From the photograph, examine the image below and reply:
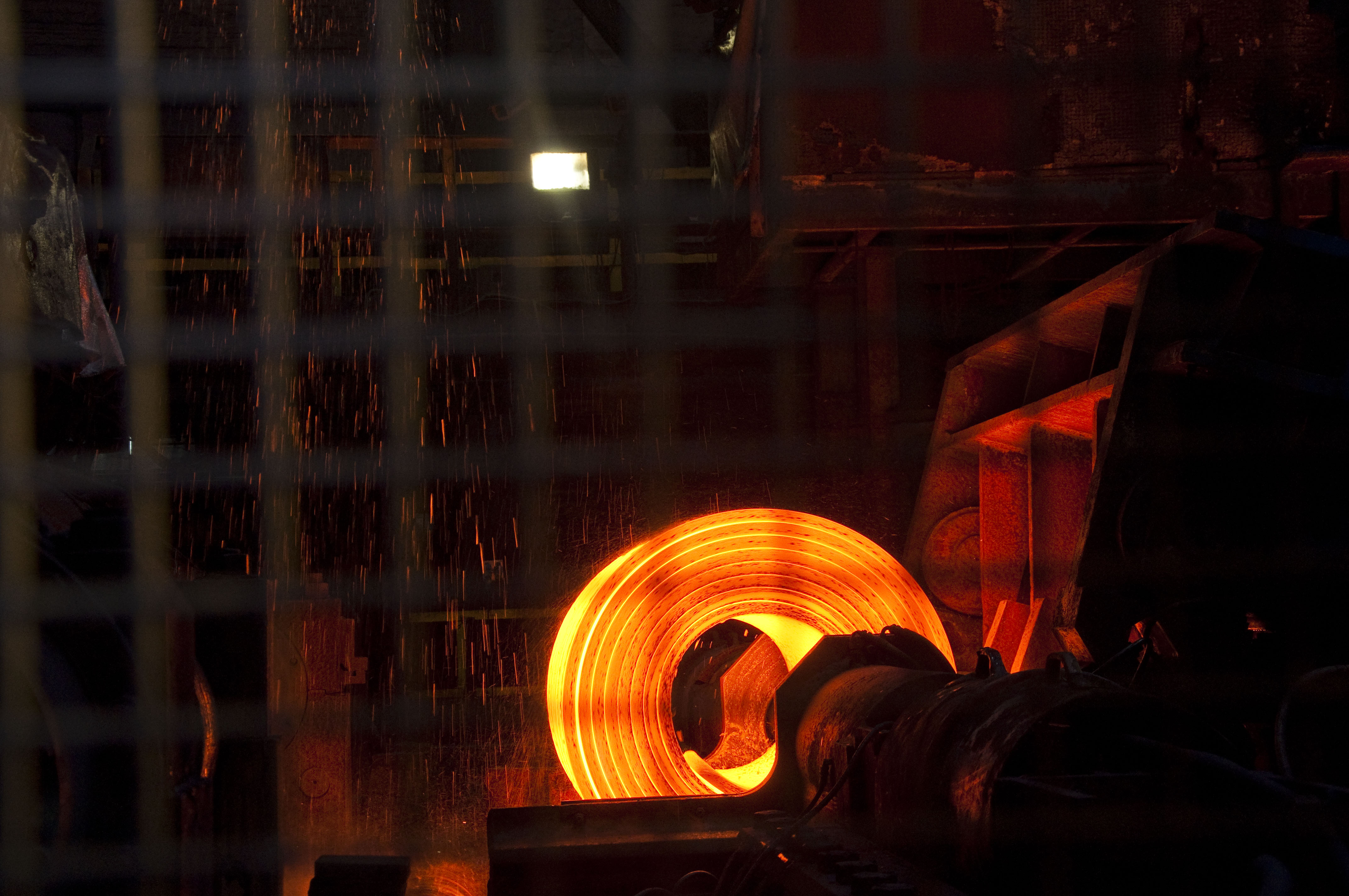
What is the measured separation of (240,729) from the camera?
2.55m

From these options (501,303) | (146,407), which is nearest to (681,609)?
(501,303)

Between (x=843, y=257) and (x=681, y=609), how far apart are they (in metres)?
1.54

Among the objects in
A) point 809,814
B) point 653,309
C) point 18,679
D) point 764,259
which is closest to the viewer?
point 18,679

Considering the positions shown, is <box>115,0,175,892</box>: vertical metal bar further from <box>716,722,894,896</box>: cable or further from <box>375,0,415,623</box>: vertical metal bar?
<box>716,722,894,896</box>: cable

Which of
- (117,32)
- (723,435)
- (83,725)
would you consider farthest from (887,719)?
(117,32)

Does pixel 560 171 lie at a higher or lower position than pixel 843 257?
higher

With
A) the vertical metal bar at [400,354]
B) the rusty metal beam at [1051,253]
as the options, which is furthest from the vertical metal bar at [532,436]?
the rusty metal beam at [1051,253]

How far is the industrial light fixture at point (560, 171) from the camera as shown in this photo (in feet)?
21.7

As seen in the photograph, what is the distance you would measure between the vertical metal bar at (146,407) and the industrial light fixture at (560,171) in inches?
85.3

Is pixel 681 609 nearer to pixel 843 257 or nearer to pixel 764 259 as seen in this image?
pixel 764 259

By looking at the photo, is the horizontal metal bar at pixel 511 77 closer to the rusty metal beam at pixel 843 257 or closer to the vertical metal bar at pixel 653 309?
the vertical metal bar at pixel 653 309

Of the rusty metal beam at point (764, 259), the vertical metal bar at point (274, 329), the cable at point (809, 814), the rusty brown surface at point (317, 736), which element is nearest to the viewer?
the cable at point (809, 814)

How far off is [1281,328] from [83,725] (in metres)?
2.63

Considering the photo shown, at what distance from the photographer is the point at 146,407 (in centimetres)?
455
